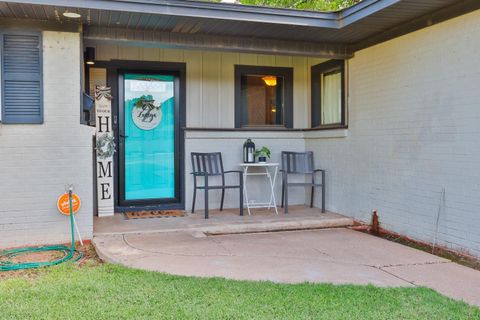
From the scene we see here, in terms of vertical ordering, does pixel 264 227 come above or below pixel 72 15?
below

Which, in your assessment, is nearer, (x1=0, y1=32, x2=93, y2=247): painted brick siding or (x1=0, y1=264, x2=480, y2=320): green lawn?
(x1=0, y1=264, x2=480, y2=320): green lawn

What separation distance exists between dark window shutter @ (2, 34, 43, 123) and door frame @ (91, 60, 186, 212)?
157cm

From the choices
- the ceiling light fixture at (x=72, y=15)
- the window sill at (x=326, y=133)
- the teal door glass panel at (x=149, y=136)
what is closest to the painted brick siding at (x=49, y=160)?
the ceiling light fixture at (x=72, y=15)

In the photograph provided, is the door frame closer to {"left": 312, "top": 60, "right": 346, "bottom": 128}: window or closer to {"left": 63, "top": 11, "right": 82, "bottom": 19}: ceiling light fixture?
{"left": 63, "top": 11, "right": 82, "bottom": 19}: ceiling light fixture

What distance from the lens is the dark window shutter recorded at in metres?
4.40

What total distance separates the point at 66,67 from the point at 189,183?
2455 mm

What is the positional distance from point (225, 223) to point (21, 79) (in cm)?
268

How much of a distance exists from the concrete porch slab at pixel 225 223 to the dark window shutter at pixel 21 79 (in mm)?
1427

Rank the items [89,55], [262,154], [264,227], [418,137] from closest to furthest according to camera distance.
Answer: [418,137] < [264,227] < [89,55] < [262,154]

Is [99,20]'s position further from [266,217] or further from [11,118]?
[266,217]

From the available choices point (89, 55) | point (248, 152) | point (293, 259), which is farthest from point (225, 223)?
point (89, 55)

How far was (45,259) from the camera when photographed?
4105 millimetres

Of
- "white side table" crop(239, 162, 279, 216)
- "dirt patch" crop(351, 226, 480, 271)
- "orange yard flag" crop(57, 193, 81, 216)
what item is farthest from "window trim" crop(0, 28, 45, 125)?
"dirt patch" crop(351, 226, 480, 271)

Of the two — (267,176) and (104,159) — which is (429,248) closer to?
(267,176)
